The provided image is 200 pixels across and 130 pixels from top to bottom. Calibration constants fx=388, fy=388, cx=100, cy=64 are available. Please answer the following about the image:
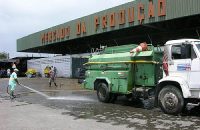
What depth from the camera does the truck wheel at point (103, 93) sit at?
56.7 ft

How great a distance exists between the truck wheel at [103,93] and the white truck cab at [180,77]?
4.03 meters

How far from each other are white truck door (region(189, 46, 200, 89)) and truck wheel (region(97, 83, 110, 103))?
534 cm

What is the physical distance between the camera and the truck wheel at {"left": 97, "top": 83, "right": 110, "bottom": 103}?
1729 cm

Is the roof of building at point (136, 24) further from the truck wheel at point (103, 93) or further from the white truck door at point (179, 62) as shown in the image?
the white truck door at point (179, 62)

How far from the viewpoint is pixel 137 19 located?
32469 millimetres

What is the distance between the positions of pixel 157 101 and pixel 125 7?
21278mm

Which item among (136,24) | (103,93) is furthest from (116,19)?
(103,93)

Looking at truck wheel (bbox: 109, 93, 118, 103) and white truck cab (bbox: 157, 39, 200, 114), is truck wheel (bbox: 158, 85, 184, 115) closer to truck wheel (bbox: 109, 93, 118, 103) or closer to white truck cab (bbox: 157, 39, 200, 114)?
white truck cab (bbox: 157, 39, 200, 114)

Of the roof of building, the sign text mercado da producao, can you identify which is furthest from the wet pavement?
the sign text mercado da producao

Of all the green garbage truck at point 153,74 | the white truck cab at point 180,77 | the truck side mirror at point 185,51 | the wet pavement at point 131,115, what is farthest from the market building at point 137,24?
the truck side mirror at point 185,51

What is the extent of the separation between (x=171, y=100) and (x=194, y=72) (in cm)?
123

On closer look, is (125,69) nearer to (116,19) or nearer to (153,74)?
(153,74)

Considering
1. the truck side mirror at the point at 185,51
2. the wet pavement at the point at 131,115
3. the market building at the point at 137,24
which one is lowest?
the wet pavement at the point at 131,115

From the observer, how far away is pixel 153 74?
593 inches
